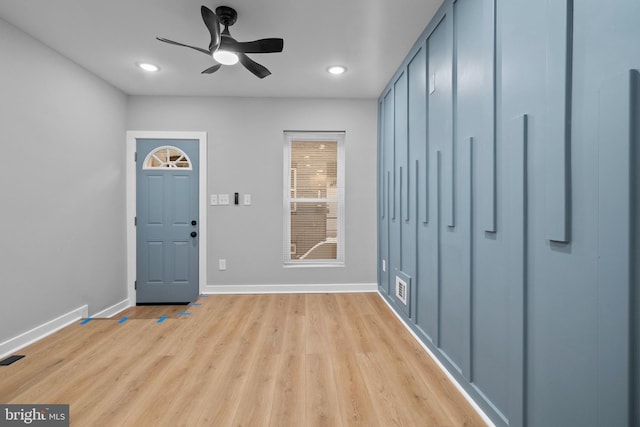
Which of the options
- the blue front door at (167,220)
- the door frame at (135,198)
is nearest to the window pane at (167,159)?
the blue front door at (167,220)

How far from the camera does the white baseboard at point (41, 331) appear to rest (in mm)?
2260

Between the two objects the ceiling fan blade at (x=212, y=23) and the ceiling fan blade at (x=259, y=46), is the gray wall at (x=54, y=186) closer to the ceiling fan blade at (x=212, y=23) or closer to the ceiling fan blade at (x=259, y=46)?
the ceiling fan blade at (x=212, y=23)

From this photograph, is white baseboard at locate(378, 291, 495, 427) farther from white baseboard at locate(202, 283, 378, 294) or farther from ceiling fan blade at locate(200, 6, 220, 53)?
ceiling fan blade at locate(200, 6, 220, 53)

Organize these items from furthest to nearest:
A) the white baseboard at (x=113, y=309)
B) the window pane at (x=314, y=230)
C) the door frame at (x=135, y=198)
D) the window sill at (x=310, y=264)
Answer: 1. the window pane at (x=314, y=230)
2. the window sill at (x=310, y=264)
3. the door frame at (x=135, y=198)
4. the white baseboard at (x=113, y=309)

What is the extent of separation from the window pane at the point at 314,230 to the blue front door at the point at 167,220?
1339mm

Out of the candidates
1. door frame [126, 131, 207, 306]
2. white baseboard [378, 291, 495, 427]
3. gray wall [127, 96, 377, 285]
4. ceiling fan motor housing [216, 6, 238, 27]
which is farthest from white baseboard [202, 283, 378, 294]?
ceiling fan motor housing [216, 6, 238, 27]

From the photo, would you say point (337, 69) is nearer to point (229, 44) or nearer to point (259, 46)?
point (259, 46)

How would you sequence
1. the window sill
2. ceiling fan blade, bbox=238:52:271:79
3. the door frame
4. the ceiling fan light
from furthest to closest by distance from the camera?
the window sill
the door frame
ceiling fan blade, bbox=238:52:271:79
the ceiling fan light

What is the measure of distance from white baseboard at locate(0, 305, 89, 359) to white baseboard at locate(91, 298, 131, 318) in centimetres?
24

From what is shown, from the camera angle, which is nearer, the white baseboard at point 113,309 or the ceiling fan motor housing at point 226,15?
the ceiling fan motor housing at point 226,15

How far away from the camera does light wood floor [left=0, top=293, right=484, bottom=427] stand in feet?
5.21

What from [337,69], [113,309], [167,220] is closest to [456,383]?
[337,69]

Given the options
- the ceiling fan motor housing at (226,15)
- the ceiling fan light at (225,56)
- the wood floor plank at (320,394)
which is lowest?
the wood floor plank at (320,394)

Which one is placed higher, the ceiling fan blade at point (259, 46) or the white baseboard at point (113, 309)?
the ceiling fan blade at point (259, 46)
